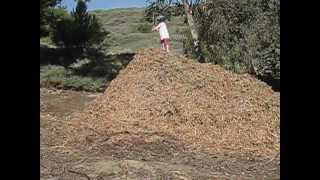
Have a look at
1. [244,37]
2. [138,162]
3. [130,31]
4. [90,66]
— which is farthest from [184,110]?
[130,31]

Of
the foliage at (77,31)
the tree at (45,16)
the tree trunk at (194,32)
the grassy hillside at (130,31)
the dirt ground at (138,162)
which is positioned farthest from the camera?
the grassy hillside at (130,31)

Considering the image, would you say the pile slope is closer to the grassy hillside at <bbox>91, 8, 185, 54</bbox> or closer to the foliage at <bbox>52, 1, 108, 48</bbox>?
the foliage at <bbox>52, 1, 108, 48</bbox>

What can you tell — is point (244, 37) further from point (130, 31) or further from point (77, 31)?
point (130, 31)

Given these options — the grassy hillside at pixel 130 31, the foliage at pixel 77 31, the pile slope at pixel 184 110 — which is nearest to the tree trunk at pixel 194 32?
the pile slope at pixel 184 110

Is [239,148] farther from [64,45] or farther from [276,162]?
[64,45]

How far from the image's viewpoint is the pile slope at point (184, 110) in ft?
27.1

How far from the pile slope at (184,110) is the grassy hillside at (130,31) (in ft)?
33.7

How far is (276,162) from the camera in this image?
7.32 m

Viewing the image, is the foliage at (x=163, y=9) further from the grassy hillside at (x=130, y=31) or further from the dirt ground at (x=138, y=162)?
the dirt ground at (x=138, y=162)

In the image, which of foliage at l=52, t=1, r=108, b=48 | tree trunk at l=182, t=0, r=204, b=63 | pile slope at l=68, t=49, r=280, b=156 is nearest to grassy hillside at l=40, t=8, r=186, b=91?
foliage at l=52, t=1, r=108, b=48

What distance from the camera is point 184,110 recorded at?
30.0 ft
